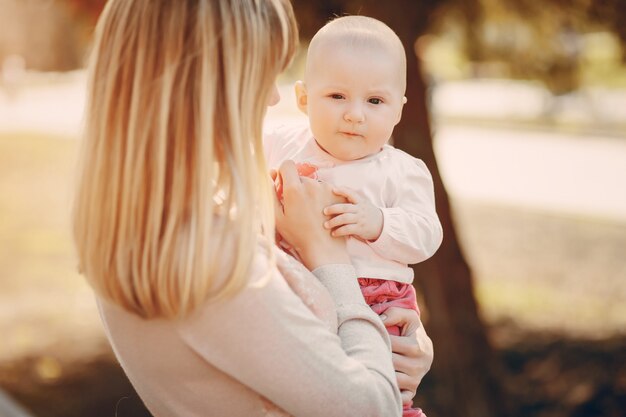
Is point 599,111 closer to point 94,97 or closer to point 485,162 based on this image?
point 485,162

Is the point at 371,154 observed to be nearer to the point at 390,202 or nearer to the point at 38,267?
the point at 390,202

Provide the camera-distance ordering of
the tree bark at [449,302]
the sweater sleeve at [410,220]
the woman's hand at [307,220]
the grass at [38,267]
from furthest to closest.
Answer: the grass at [38,267], the tree bark at [449,302], the sweater sleeve at [410,220], the woman's hand at [307,220]

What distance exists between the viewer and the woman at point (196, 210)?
1463 mm

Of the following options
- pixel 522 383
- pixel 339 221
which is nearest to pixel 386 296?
pixel 339 221

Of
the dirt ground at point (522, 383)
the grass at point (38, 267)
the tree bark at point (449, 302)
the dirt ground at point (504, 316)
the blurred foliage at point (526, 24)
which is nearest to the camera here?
the blurred foliage at point (526, 24)

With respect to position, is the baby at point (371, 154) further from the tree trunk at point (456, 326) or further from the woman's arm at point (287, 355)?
the tree trunk at point (456, 326)

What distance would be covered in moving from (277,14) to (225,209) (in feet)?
1.16

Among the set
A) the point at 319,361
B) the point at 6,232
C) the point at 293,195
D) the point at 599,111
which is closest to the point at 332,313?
the point at 319,361

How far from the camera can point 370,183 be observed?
197cm

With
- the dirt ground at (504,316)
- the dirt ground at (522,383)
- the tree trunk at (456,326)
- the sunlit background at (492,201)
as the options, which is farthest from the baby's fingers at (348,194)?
the dirt ground at (522,383)

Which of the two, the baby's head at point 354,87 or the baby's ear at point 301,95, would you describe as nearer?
the baby's head at point 354,87

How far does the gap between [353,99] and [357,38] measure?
0.14m

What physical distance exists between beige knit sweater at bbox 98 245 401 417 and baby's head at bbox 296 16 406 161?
1.34 feet

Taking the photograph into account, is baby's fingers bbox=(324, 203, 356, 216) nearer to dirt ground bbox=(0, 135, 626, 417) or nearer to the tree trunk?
dirt ground bbox=(0, 135, 626, 417)
